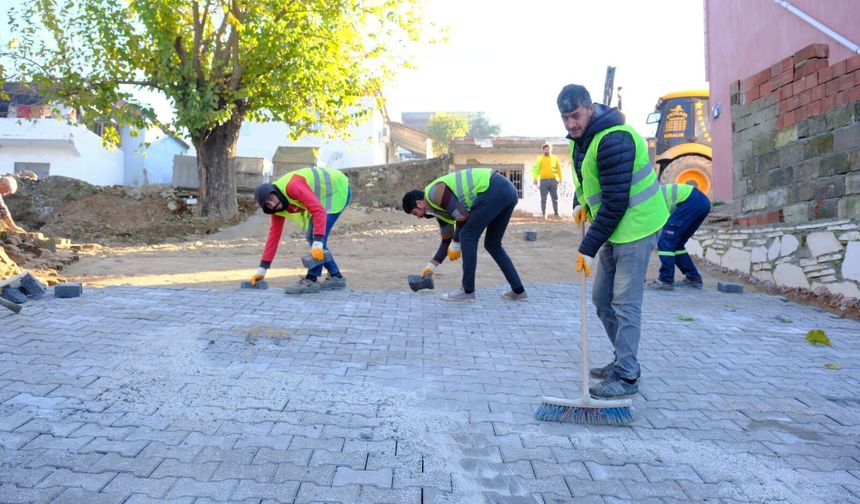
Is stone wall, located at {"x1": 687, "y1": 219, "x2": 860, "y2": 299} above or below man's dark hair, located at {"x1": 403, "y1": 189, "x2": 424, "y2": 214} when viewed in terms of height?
below

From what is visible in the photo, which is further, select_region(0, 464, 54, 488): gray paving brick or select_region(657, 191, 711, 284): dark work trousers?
select_region(657, 191, 711, 284): dark work trousers

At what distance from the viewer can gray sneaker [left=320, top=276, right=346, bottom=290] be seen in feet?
21.6

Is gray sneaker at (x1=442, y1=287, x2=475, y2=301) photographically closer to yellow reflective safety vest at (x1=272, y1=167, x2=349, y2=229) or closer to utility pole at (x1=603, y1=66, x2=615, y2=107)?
yellow reflective safety vest at (x1=272, y1=167, x2=349, y2=229)

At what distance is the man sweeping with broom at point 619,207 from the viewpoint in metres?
3.40

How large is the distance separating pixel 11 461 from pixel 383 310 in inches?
138

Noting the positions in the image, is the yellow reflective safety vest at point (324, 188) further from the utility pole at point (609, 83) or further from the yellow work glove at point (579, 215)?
the utility pole at point (609, 83)

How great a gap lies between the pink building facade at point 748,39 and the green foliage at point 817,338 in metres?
4.89

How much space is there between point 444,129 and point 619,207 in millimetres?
46920

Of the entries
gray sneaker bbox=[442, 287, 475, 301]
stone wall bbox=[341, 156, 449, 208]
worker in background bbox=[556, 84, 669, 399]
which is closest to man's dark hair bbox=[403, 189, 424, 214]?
gray sneaker bbox=[442, 287, 475, 301]

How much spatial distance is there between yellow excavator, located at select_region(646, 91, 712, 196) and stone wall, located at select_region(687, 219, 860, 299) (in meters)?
6.16

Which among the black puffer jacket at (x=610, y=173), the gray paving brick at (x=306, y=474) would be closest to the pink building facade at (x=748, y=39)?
the black puffer jacket at (x=610, y=173)

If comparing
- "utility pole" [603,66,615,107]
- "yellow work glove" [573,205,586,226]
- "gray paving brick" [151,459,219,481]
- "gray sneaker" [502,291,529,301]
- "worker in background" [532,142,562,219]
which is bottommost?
"gray paving brick" [151,459,219,481]

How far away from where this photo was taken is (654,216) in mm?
3535

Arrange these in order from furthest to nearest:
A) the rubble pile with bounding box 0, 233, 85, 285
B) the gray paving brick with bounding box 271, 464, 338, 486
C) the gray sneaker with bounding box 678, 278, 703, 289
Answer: the rubble pile with bounding box 0, 233, 85, 285
the gray sneaker with bounding box 678, 278, 703, 289
the gray paving brick with bounding box 271, 464, 338, 486
